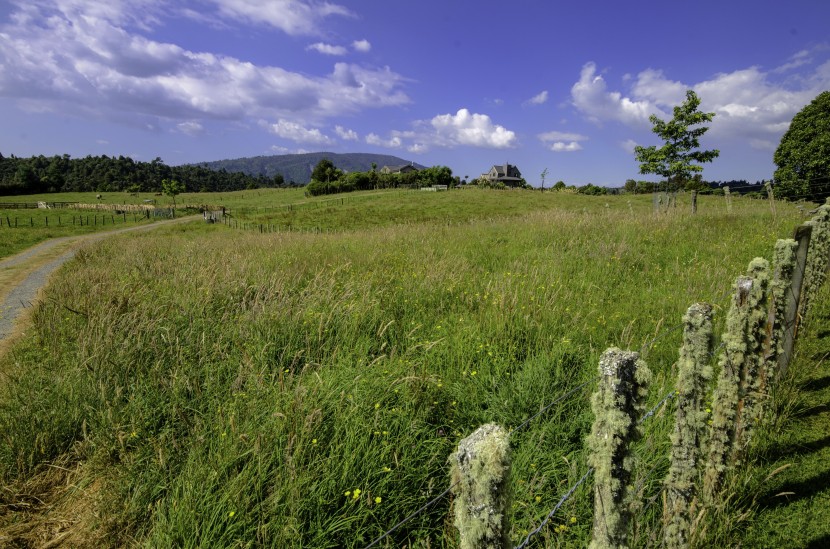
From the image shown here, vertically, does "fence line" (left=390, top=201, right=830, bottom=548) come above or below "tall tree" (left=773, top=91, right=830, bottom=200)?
below

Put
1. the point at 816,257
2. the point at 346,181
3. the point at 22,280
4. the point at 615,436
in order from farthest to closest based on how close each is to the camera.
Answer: the point at 346,181
the point at 22,280
the point at 816,257
the point at 615,436

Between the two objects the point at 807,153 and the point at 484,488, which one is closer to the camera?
the point at 484,488

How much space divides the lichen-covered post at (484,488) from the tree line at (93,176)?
388 feet

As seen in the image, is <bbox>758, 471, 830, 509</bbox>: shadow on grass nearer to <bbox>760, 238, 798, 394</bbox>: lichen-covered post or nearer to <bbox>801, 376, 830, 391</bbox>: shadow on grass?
<bbox>760, 238, 798, 394</bbox>: lichen-covered post

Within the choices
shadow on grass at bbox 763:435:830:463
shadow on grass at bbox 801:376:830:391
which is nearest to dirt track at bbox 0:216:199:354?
shadow on grass at bbox 763:435:830:463

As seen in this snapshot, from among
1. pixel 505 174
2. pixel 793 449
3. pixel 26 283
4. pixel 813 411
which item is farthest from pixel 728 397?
pixel 505 174

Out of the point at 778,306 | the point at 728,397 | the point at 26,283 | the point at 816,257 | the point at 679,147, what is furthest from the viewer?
the point at 679,147

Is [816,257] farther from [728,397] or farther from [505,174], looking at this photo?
[505,174]

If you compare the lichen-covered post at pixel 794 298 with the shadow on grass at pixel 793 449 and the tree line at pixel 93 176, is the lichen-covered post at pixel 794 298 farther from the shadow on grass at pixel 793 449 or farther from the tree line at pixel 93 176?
the tree line at pixel 93 176

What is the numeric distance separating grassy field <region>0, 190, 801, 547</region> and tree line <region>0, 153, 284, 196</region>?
11342 cm

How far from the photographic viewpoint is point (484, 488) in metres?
1.18

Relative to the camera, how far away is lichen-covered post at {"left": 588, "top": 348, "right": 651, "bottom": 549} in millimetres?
1499

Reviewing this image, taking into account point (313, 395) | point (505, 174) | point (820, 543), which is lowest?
point (820, 543)

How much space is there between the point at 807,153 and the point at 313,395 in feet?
182
